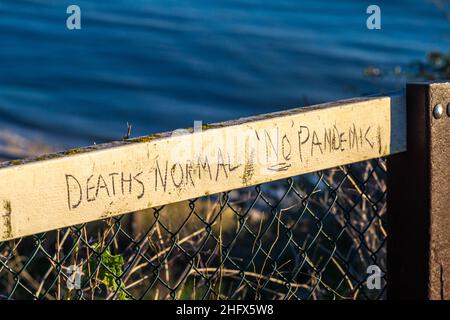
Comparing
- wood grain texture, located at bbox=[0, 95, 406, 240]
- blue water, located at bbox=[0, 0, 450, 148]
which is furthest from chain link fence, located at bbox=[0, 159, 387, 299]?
blue water, located at bbox=[0, 0, 450, 148]

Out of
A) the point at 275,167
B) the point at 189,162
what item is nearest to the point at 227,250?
the point at 275,167

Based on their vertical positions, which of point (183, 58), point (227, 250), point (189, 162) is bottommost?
point (227, 250)

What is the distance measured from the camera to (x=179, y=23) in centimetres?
2048

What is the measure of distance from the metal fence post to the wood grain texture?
57 millimetres

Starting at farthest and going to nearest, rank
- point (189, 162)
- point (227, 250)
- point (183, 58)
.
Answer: point (183, 58)
point (227, 250)
point (189, 162)

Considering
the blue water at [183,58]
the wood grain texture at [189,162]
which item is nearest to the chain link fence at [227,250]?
the wood grain texture at [189,162]

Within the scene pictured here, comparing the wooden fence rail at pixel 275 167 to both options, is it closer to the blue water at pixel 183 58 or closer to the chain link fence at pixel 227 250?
the chain link fence at pixel 227 250

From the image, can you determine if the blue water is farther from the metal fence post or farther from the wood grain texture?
the wood grain texture

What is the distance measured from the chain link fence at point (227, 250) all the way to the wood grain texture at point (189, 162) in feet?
0.42

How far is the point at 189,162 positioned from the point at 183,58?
1557 cm

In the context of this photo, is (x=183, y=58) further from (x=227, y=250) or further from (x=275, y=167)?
(x=275, y=167)

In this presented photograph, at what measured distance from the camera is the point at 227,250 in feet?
8.96

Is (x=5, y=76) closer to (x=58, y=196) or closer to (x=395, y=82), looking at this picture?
(x=395, y=82)

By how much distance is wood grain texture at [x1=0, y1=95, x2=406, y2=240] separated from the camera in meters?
2.09
